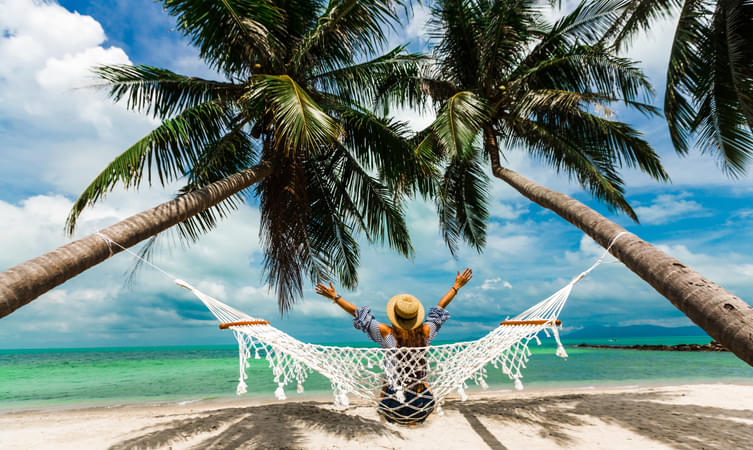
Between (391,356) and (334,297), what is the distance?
66cm

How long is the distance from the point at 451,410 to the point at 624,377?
228 inches

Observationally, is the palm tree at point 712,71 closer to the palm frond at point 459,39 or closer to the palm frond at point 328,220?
the palm frond at point 459,39

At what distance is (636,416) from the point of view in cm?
375

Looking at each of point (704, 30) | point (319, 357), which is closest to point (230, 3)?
point (319, 357)

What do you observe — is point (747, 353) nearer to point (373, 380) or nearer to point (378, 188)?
point (373, 380)

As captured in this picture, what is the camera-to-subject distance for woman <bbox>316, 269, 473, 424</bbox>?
115 inches

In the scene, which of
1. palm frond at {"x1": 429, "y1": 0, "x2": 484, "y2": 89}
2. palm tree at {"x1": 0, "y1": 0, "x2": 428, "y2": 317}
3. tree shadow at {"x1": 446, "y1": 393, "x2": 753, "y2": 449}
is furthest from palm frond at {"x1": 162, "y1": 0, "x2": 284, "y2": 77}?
tree shadow at {"x1": 446, "y1": 393, "x2": 753, "y2": 449}

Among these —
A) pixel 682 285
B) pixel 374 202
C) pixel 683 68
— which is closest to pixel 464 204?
pixel 374 202

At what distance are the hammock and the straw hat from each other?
213mm

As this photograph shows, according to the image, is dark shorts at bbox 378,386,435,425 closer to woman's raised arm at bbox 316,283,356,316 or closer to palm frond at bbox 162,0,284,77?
woman's raised arm at bbox 316,283,356,316

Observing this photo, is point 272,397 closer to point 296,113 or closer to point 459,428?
point 459,428

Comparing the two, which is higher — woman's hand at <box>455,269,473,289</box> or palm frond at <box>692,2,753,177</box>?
palm frond at <box>692,2,753,177</box>

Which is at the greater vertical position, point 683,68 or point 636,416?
point 683,68

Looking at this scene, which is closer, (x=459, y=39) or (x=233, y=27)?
(x=233, y=27)
